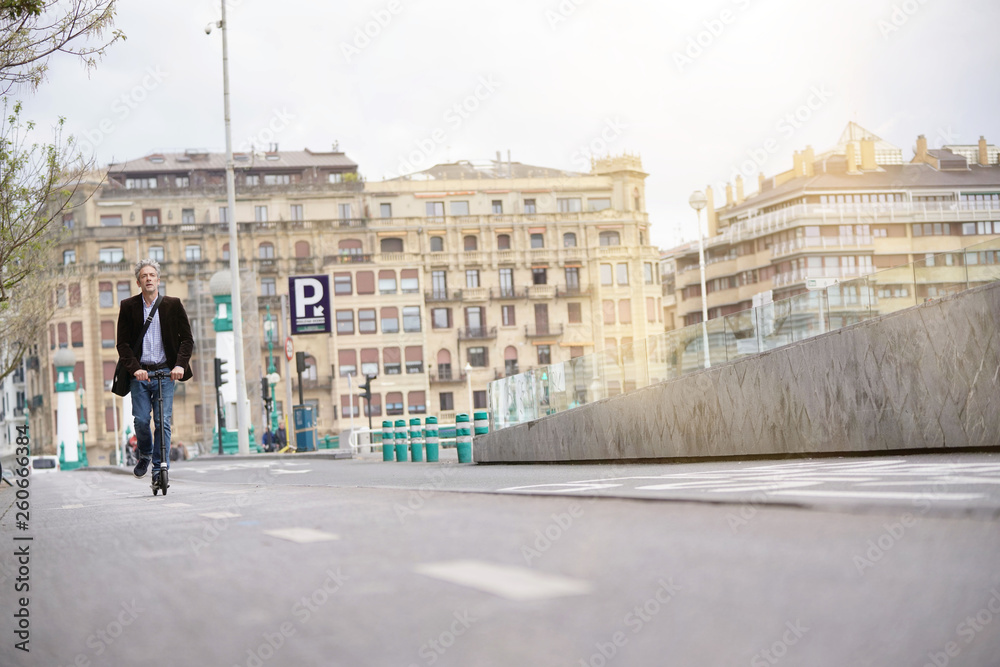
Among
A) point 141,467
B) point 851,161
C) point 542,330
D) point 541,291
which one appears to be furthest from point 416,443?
point 851,161

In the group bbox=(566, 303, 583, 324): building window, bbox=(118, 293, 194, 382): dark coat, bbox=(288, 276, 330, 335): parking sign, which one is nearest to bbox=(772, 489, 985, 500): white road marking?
bbox=(118, 293, 194, 382): dark coat

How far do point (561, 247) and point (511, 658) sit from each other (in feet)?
305

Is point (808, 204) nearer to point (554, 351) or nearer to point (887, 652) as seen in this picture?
point (554, 351)

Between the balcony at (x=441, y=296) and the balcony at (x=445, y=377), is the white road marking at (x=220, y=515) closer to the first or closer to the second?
the balcony at (x=445, y=377)

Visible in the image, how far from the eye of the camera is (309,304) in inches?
1668

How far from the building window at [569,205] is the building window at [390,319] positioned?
1600 cm

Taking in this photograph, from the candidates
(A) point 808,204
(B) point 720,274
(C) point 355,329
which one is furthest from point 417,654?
(B) point 720,274

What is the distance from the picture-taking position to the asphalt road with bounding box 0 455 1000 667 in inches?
A: 128

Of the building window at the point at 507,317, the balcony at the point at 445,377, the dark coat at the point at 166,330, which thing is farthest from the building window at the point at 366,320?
the dark coat at the point at 166,330

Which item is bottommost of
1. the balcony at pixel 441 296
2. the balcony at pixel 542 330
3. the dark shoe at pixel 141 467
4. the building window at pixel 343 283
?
the dark shoe at pixel 141 467

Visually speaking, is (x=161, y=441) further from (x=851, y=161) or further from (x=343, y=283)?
(x=851, y=161)

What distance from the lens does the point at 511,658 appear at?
3.14m

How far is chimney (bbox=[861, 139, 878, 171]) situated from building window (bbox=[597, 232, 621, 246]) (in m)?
25.5

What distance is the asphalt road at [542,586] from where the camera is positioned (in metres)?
3.25
